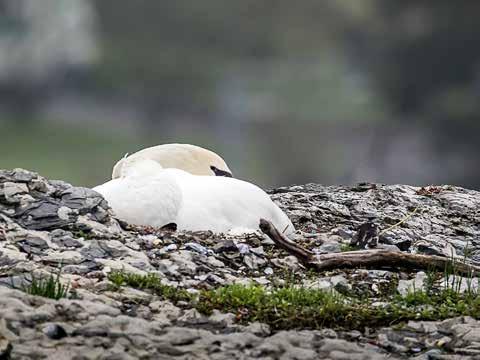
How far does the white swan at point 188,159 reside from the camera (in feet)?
49.4

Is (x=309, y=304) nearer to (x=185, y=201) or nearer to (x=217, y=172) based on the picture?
(x=185, y=201)

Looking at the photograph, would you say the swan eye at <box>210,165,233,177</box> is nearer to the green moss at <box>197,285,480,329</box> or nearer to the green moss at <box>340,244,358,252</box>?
the green moss at <box>340,244,358,252</box>

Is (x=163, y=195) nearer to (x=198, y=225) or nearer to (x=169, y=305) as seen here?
(x=198, y=225)

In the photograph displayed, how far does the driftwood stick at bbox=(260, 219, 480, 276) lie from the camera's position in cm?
1045

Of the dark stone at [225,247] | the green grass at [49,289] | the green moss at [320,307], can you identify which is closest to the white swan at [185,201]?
the dark stone at [225,247]

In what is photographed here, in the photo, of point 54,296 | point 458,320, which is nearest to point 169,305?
point 54,296

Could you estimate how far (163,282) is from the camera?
9508mm

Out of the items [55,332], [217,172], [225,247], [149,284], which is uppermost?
[217,172]

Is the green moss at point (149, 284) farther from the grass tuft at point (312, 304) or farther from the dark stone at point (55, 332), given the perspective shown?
the dark stone at point (55, 332)

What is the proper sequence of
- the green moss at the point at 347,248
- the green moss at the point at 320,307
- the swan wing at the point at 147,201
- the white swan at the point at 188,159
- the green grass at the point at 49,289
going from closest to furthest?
the green grass at the point at 49,289 → the green moss at the point at 320,307 → the green moss at the point at 347,248 → the swan wing at the point at 147,201 → the white swan at the point at 188,159

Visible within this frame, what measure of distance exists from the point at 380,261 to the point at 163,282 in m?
2.65

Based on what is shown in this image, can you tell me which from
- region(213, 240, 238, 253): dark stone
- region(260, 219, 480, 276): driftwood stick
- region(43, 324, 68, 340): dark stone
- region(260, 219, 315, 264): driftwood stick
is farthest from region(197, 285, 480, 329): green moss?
region(213, 240, 238, 253): dark stone

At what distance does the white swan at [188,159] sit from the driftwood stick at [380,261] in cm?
488

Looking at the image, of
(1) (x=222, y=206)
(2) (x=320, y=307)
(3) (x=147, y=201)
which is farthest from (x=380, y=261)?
(3) (x=147, y=201)
